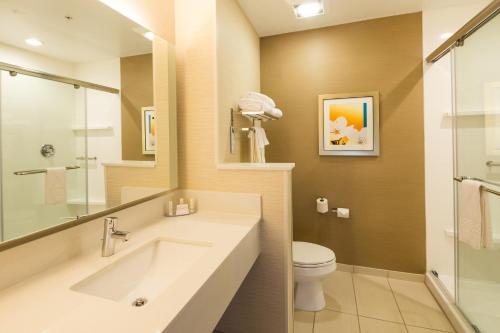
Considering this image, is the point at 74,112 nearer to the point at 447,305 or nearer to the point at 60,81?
the point at 60,81

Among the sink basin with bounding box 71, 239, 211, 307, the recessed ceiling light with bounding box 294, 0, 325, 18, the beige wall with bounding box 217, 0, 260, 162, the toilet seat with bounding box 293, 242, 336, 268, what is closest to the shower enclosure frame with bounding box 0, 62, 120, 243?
the sink basin with bounding box 71, 239, 211, 307

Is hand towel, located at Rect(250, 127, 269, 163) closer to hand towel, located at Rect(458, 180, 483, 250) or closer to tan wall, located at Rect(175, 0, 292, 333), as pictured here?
tan wall, located at Rect(175, 0, 292, 333)

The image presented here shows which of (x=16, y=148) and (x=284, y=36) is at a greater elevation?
(x=284, y=36)

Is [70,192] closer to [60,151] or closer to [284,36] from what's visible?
[60,151]

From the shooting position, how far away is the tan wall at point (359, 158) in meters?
2.26

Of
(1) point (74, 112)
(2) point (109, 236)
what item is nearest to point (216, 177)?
(2) point (109, 236)

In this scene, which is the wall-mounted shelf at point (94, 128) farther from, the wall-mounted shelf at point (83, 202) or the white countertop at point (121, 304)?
the white countertop at point (121, 304)

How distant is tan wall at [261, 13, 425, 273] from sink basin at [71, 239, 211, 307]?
1667 mm

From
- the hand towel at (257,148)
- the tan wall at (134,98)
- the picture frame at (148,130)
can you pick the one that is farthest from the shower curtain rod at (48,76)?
the hand towel at (257,148)

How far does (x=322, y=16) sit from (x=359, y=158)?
4.47 ft

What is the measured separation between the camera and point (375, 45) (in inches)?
91.4

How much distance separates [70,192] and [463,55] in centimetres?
251

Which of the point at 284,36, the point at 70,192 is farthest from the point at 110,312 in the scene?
the point at 284,36

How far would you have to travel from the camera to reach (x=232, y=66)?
1879mm
